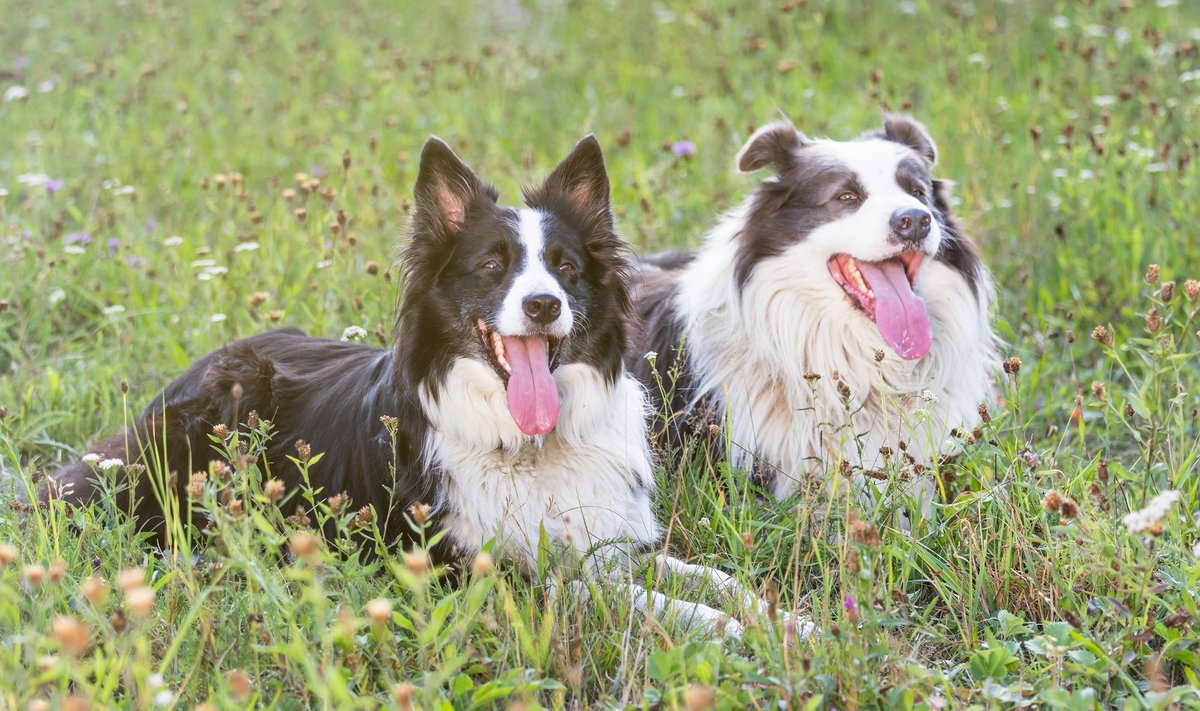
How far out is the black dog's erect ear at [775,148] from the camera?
455cm

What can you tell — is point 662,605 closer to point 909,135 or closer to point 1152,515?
point 1152,515

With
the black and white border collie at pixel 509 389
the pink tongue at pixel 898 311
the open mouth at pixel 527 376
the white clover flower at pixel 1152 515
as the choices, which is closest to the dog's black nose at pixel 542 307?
the black and white border collie at pixel 509 389

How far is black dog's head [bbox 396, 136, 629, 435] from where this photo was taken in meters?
3.49

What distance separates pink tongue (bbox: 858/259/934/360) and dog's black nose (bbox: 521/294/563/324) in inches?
57.6

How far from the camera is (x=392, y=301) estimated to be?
4.95 metres

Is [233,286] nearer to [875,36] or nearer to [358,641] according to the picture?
[358,641]

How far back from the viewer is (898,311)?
4.32 meters

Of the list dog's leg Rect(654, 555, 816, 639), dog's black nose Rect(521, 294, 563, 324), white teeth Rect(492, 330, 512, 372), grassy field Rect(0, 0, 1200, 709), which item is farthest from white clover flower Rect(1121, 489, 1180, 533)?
white teeth Rect(492, 330, 512, 372)

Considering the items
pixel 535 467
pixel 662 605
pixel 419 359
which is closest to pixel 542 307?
pixel 419 359

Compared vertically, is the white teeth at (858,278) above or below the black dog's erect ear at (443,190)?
below

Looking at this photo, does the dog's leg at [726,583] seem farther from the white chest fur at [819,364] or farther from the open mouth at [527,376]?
the white chest fur at [819,364]

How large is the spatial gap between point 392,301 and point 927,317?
210 centimetres

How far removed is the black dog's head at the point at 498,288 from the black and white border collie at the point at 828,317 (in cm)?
75

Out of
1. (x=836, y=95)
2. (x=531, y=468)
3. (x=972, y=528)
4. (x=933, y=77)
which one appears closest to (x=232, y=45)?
(x=836, y=95)
